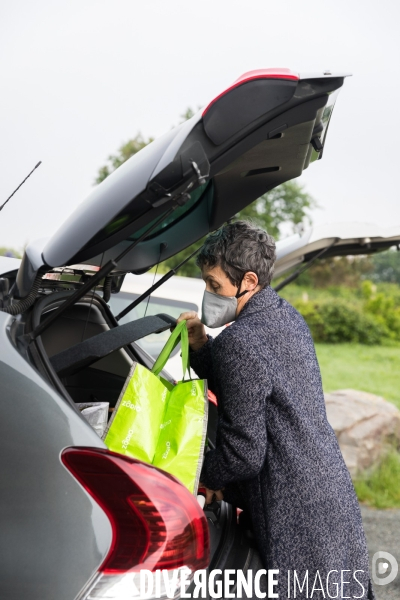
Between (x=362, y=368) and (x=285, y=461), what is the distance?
14562 mm

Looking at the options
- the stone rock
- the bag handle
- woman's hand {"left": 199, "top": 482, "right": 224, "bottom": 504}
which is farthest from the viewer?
the stone rock

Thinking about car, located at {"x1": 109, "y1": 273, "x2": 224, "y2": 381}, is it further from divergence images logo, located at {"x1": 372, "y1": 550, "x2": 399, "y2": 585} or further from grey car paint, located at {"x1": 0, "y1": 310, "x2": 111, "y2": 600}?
grey car paint, located at {"x1": 0, "y1": 310, "x2": 111, "y2": 600}

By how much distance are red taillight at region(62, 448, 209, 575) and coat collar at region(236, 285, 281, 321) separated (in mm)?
652

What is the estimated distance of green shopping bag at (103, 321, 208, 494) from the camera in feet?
5.24

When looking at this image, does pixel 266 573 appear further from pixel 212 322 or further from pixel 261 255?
pixel 261 255

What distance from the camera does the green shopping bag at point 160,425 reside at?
1597mm

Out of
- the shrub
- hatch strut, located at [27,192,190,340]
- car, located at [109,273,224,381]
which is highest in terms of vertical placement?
hatch strut, located at [27,192,190,340]

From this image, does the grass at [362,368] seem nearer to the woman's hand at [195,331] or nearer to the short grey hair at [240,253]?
the woman's hand at [195,331]

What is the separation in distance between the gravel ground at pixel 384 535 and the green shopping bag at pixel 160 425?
2.29 m

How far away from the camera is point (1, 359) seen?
1.53 metres

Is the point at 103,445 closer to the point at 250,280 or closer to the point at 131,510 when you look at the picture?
the point at 131,510

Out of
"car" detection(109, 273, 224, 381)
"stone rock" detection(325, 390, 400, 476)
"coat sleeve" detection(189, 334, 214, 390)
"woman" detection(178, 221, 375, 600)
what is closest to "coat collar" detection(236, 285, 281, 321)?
"woman" detection(178, 221, 375, 600)

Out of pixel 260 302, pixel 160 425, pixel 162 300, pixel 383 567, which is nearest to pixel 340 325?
pixel 162 300

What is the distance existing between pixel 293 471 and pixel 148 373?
487mm
